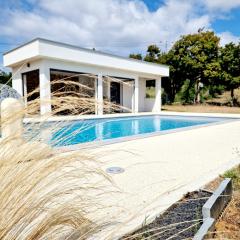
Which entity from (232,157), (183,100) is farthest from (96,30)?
(232,157)

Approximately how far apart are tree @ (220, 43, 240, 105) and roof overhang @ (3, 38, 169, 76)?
1024 cm

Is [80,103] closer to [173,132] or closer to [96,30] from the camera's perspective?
[173,132]

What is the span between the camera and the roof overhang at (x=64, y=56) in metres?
11.9

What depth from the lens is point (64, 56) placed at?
12758 mm

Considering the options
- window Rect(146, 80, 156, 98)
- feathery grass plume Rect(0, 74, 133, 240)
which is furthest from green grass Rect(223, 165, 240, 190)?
window Rect(146, 80, 156, 98)

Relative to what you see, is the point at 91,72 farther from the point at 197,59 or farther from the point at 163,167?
the point at 197,59

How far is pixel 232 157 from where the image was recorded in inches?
193

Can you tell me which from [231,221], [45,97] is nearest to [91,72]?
[231,221]

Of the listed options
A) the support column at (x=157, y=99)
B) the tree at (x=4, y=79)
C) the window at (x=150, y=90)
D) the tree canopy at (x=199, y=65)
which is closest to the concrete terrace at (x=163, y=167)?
the tree at (x=4, y=79)

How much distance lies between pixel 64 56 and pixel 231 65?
17.2m

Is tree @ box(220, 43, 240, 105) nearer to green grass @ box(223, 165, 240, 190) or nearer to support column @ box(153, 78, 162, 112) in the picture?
support column @ box(153, 78, 162, 112)

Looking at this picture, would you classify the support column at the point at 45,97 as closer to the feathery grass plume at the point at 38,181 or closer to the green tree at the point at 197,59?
the feathery grass plume at the point at 38,181

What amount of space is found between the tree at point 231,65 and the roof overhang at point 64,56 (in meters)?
10.2

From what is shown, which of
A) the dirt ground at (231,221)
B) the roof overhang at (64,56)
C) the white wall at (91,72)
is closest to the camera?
the dirt ground at (231,221)
